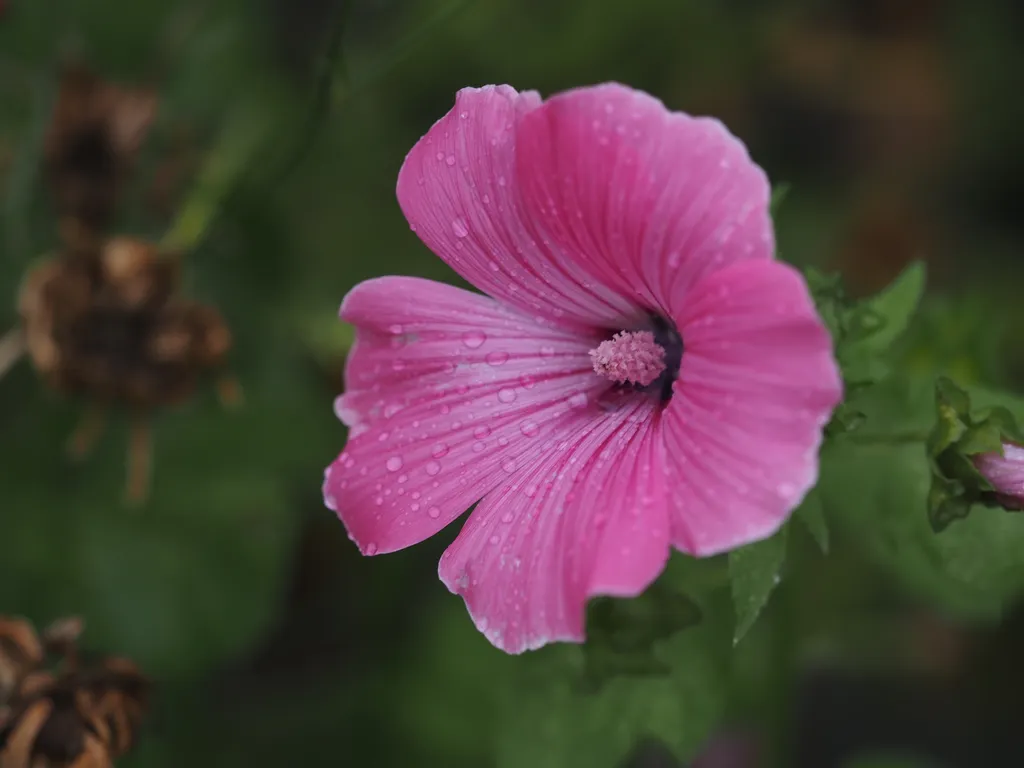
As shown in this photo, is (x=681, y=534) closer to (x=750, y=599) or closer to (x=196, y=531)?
(x=750, y=599)

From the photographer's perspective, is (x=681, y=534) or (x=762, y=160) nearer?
(x=681, y=534)

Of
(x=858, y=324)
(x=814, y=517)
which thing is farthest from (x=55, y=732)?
(x=858, y=324)

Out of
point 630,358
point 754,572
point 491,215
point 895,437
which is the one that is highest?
point 491,215

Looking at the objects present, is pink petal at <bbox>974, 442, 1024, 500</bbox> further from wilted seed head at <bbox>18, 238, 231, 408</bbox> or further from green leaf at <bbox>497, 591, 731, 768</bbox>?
wilted seed head at <bbox>18, 238, 231, 408</bbox>

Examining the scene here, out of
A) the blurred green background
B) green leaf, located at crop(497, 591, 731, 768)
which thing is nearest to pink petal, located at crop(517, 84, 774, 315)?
green leaf, located at crop(497, 591, 731, 768)

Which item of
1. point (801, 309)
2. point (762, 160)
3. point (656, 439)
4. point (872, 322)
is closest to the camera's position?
point (801, 309)

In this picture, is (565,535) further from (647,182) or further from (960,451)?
(960,451)

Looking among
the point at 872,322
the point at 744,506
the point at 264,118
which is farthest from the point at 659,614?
the point at 264,118
